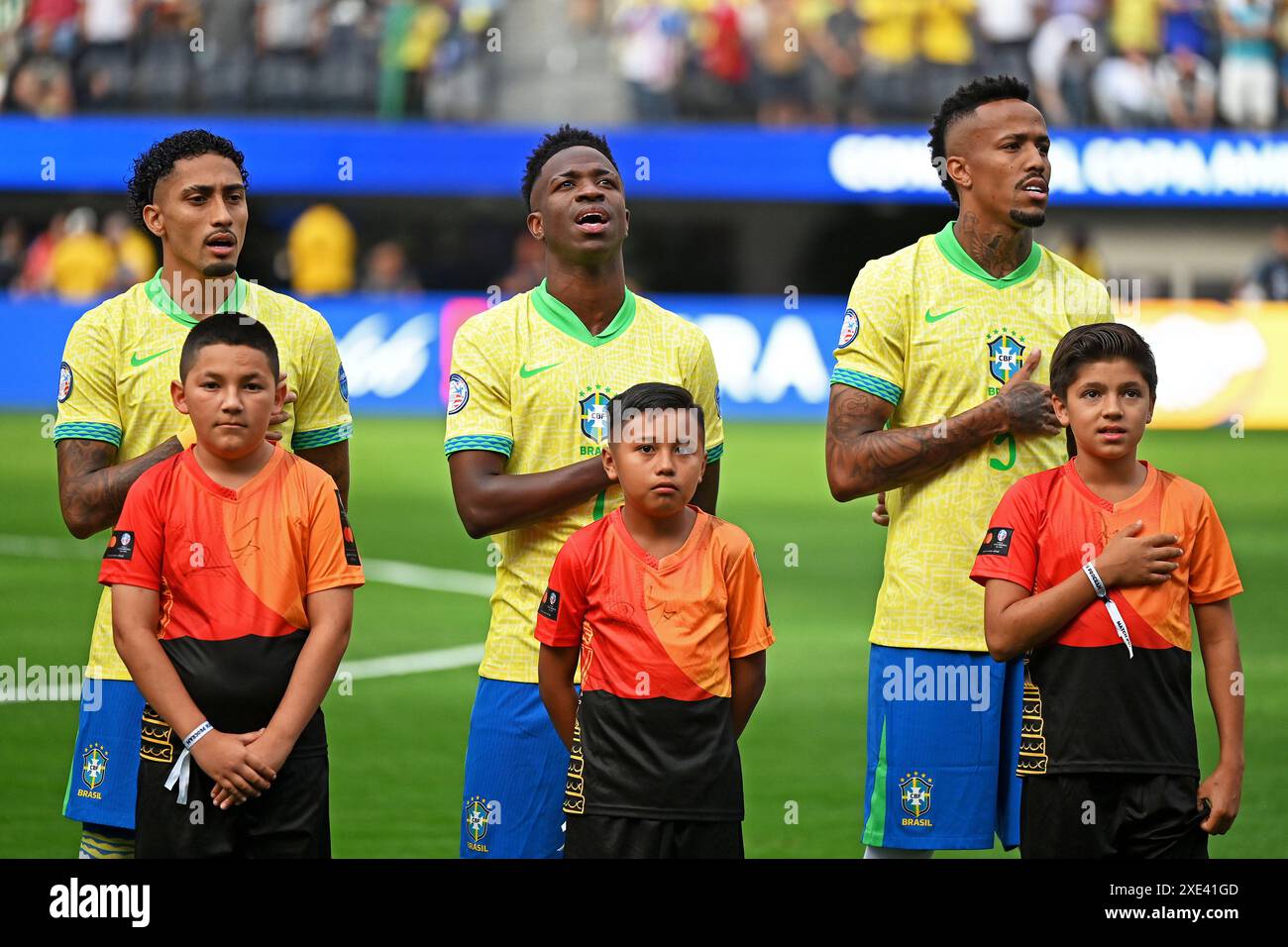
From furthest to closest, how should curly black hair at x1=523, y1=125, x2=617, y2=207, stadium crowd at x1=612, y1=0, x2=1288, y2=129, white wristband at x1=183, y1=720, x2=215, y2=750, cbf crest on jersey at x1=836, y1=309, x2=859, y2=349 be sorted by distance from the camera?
1. stadium crowd at x1=612, y1=0, x2=1288, y2=129
2. curly black hair at x1=523, y1=125, x2=617, y2=207
3. cbf crest on jersey at x1=836, y1=309, x2=859, y2=349
4. white wristband at x1=183, y1=720, x2=215, y2=750

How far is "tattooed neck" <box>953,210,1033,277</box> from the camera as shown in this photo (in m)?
4.38

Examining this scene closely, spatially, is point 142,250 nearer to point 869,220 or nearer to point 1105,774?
point 869,220

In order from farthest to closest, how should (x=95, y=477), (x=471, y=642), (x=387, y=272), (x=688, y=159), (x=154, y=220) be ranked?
(x=387, y=272) < (x=688, y=159) < (x=471, y=642) < (x=154, y=220) < (x=95, y=477)

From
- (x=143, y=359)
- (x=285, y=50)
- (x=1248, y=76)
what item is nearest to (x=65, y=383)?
(x=143, y=359)

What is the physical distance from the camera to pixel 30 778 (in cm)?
701

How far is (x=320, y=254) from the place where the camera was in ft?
72.6

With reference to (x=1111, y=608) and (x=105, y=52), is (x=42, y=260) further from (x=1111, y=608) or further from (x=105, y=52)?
(x=1111, y=608)

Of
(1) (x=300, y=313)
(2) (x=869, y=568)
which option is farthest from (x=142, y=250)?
(1) (x=300, y=313)

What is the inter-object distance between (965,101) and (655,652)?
169 centimetres

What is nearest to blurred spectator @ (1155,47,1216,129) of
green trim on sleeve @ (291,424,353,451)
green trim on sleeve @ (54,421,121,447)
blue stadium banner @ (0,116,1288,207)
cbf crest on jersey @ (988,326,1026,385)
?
blue stadium banner @ (0,116,1288,207)

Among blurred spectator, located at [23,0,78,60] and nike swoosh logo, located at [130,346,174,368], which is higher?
blurred spectator, located at [23,0,78,60]

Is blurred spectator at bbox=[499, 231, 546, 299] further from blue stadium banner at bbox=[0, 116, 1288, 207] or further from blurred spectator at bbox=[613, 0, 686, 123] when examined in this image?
blurred spectator at bbox=[613, 0, 686, 123]

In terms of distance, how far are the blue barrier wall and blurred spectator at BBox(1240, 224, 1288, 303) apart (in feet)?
17.3

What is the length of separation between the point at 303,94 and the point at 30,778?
52.6 ft
